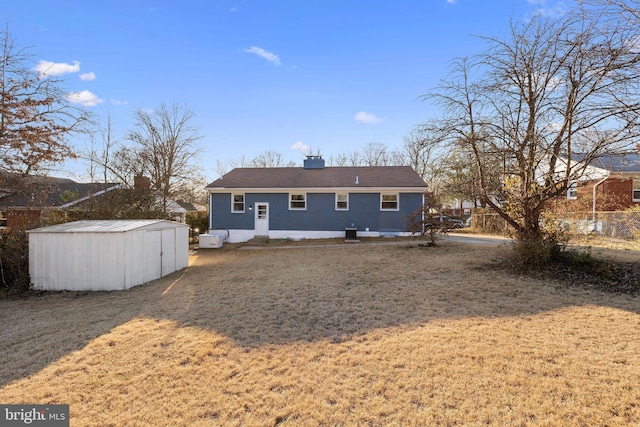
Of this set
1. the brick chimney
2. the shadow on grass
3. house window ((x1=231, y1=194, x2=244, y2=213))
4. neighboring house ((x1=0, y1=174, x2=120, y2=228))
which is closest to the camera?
the shadow on grass

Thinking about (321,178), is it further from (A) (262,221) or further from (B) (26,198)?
(B) (26,198)

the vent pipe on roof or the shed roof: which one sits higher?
the vent pipe on roof

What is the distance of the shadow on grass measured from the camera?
15.2 ft

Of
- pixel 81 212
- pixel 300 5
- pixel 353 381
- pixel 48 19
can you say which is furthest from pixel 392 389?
pixel 81 212

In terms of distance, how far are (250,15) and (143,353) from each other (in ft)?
35.4

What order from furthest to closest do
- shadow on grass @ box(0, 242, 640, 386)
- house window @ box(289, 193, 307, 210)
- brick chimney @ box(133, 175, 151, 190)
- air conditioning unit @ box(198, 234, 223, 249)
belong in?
house window @ box(289, 193, 307, 210) → air conditioning unit @ box(198, 234, 223, 249) → brick chimney @ box(133, 175, 151, 190) → shadow on grass @ box(0, 242, 640, 386)

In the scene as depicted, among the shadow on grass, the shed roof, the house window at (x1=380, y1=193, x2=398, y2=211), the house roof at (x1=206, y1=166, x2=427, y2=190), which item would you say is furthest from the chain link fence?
the shed roof

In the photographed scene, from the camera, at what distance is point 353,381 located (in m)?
3.23

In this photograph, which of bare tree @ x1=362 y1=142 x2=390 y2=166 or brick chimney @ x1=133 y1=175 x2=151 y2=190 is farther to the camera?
bare tree @ x1=362 y1=142 x2=390 y2=166

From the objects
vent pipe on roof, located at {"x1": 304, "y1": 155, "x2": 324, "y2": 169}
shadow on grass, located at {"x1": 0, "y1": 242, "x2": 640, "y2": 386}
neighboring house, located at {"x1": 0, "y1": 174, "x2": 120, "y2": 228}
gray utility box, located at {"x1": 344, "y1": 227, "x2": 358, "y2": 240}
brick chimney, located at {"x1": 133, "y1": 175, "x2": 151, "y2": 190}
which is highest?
vent pipe on roof, located at {"x1": 304, "y1": 155, "x2": 324, "y2": 169}

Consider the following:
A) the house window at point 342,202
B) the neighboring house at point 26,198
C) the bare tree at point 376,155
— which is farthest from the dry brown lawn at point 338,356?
the bare tree at point 376,155

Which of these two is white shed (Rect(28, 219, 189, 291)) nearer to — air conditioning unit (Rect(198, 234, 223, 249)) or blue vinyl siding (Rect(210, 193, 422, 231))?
air conditioning unit (Rect(198, 234, 223, 249))

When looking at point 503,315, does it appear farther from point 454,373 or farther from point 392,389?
point 392,389

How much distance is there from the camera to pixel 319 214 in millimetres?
17250
